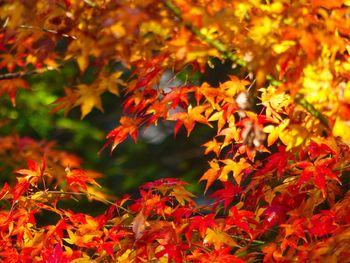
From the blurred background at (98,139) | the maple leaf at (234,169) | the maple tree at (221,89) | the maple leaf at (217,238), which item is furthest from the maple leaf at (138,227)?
the blurred background at (98,139)

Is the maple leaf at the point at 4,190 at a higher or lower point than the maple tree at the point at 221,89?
lower

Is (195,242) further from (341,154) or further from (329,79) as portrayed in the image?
(329,79)

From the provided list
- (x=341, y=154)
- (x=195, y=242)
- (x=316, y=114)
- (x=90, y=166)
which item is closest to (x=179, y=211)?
(x=195, y=242)

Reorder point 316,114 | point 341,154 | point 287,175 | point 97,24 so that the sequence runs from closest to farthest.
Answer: point 97,24 < point 316,114 < point 341,154 < point 287,175

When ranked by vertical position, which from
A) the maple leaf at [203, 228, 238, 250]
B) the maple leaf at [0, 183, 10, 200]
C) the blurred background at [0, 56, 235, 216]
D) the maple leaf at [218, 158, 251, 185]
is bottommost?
the blurred background at [0, 56, 235, 216]

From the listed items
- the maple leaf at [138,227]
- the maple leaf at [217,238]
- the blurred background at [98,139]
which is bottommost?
the blurred background at [98,139]

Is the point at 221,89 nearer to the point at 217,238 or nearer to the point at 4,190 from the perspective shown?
the point at 217,238

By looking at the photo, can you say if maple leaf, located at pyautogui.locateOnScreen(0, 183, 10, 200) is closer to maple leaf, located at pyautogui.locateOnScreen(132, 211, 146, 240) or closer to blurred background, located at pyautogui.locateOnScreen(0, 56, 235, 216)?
maple leaf, located at pyautogui.locateOnScreen(132, 211, 146, 240)

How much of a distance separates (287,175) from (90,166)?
108 inches

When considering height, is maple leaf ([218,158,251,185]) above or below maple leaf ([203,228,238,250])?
above

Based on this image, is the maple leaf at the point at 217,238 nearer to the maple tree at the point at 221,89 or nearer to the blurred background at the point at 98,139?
the maple tree at the point at 221,89

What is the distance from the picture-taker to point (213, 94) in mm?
3172

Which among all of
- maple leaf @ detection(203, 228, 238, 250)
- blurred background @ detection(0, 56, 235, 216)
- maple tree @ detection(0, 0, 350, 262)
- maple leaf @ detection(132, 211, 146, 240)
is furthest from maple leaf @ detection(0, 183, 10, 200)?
blurred background @ detection(0, 56, 235, 216)

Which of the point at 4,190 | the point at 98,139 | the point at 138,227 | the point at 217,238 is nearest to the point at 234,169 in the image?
the point at 217,238
